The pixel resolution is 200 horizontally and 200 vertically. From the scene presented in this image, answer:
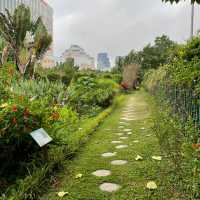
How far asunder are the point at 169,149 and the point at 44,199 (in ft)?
7.17

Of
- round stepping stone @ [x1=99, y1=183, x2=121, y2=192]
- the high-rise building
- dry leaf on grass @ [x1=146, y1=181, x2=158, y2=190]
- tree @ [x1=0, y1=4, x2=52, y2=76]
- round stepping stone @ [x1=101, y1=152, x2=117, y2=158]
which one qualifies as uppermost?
the high-rise building

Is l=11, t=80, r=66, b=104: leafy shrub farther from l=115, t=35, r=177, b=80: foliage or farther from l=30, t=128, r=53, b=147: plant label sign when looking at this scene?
l=115, t=35, r=177, b=80: foliage

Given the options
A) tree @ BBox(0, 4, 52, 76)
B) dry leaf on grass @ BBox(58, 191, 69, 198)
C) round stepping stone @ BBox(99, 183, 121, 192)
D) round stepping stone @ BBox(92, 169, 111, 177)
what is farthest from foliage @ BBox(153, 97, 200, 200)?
Answer: tree @ BBox(0, 4, 52, 76)

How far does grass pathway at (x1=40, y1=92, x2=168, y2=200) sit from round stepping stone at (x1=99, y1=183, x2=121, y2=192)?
0.11ft

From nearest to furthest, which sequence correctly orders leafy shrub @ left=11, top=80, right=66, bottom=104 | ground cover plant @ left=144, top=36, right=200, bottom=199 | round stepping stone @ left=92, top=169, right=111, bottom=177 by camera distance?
1. ground cover plant @ left=144, top=36, right=200, bottom=199
2. round stepping stone @ left=92, top=169, right=111, bottom=177
3. leafy shrub @ left=11, top=80, right=66, bottom=104

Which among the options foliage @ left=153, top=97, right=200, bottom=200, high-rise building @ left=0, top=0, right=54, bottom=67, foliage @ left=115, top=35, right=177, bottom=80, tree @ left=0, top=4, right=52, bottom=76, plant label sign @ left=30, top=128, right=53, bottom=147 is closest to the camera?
foliage @ left=153, top=97, right=200, bottom=200

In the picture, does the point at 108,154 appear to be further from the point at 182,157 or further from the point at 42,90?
the point at 42,90

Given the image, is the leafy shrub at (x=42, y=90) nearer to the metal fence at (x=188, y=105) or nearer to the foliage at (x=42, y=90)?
the foliage at (x=42, y=90)

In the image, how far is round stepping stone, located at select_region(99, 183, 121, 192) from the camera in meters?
3.27

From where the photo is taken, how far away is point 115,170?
3.90 meters

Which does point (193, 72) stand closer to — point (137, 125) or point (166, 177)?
point (166, 177)

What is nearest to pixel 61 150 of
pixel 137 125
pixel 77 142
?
pixel 77 142

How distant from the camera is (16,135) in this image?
3.35 meters

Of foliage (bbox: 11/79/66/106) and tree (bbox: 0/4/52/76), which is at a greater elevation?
tree (bbox: 0/4/52/76)
